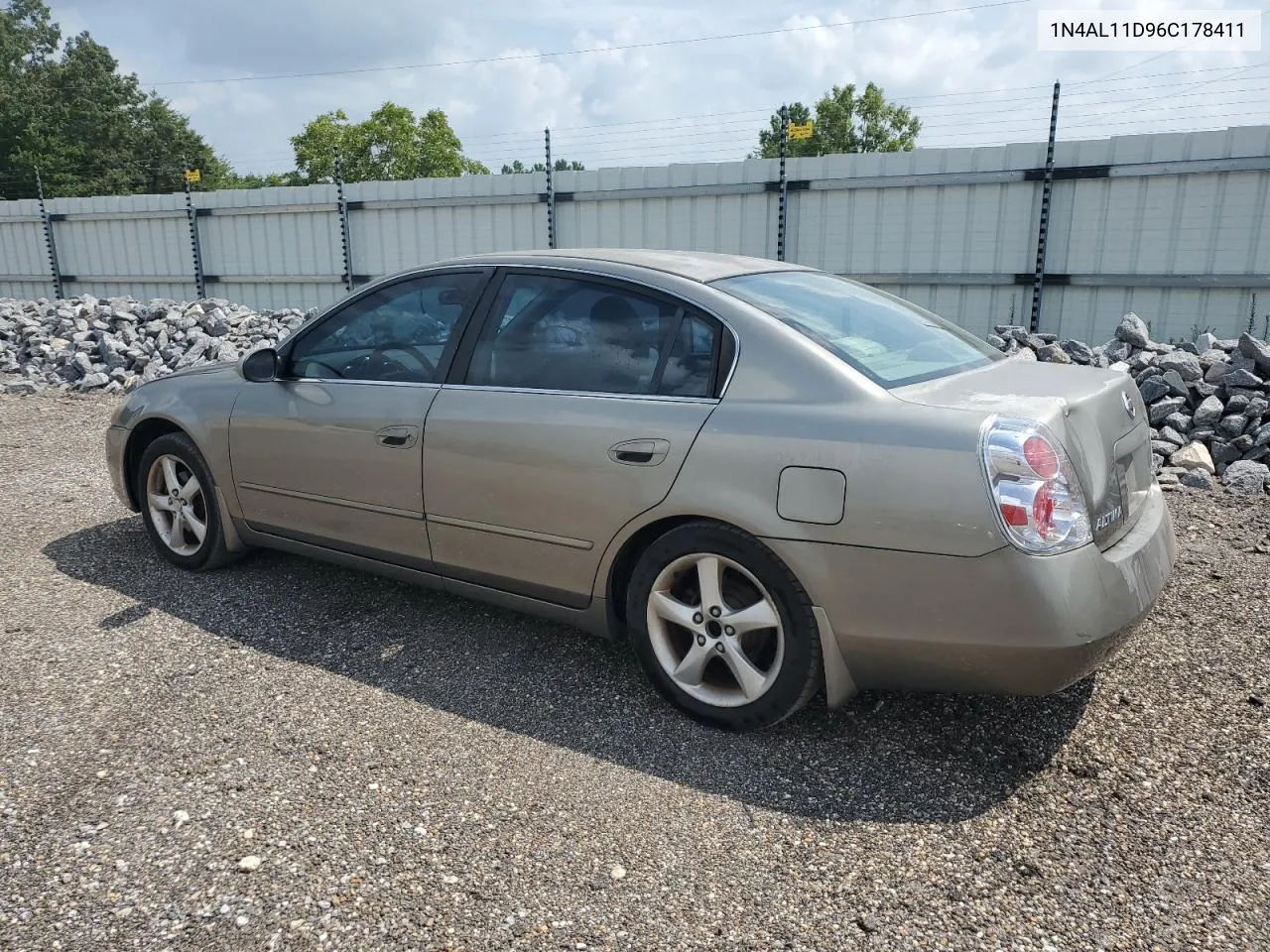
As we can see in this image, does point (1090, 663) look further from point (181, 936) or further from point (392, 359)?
point (392, 359)

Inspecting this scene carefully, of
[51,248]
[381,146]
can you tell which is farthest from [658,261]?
[381,146]

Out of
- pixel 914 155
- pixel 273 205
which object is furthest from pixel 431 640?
pixel 273 205

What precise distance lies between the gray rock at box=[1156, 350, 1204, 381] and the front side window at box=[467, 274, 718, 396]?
564 centimetres

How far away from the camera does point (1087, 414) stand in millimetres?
2824

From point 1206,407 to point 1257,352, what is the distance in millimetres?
713

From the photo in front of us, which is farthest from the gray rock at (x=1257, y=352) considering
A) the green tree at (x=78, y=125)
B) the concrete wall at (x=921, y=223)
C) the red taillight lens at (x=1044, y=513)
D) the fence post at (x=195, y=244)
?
the green tree at (x=78, y=125)

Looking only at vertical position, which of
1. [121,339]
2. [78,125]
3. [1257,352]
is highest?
[78,125]

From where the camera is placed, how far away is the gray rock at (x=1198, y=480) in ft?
20.1

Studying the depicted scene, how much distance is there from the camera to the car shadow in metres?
2.84

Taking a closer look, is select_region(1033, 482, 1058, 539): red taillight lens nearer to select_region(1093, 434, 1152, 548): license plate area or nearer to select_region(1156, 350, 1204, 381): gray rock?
select_region(1093, 434, 1152, 548): license plate area

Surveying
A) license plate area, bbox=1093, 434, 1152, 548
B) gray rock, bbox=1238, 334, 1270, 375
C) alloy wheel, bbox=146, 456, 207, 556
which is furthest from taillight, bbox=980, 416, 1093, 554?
gray rock, bbox=1238, 334, 1270, 375

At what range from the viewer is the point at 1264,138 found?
855 cm

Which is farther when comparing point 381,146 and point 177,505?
point 381,146

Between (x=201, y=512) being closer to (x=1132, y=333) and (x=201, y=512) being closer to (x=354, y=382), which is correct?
(x=354, y=382)
